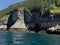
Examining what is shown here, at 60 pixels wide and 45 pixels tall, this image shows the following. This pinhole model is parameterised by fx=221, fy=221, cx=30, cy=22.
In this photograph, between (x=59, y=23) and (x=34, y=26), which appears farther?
(x=34, y=26)

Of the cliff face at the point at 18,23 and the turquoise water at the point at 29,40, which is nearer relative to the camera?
the turquoise water at the point at 29,40

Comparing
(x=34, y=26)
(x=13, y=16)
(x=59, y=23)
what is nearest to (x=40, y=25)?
(x=34, y=26)

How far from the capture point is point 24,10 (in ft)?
543

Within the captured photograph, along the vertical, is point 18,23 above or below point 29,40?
below

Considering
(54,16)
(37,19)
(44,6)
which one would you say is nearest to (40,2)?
(44,6)

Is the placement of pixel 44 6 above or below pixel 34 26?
above

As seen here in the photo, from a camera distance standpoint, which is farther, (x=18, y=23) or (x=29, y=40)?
(x=18, y=23)

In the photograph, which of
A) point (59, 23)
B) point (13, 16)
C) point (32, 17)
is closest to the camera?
point (59, 23)

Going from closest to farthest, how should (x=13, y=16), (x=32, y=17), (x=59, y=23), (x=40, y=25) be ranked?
1. (x=59, y=23)
2. (x=40, y=25)
3. (x=32, y=17)
4. (x=13, y=16)

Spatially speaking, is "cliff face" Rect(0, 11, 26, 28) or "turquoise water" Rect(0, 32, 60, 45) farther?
"cliff face" Rect(0, 11, 26, 28)

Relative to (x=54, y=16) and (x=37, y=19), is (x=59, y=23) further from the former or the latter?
(x=37, y=19)

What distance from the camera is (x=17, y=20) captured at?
16288 centimetres

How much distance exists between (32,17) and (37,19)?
18.0ft

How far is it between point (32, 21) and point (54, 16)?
2368 cm
